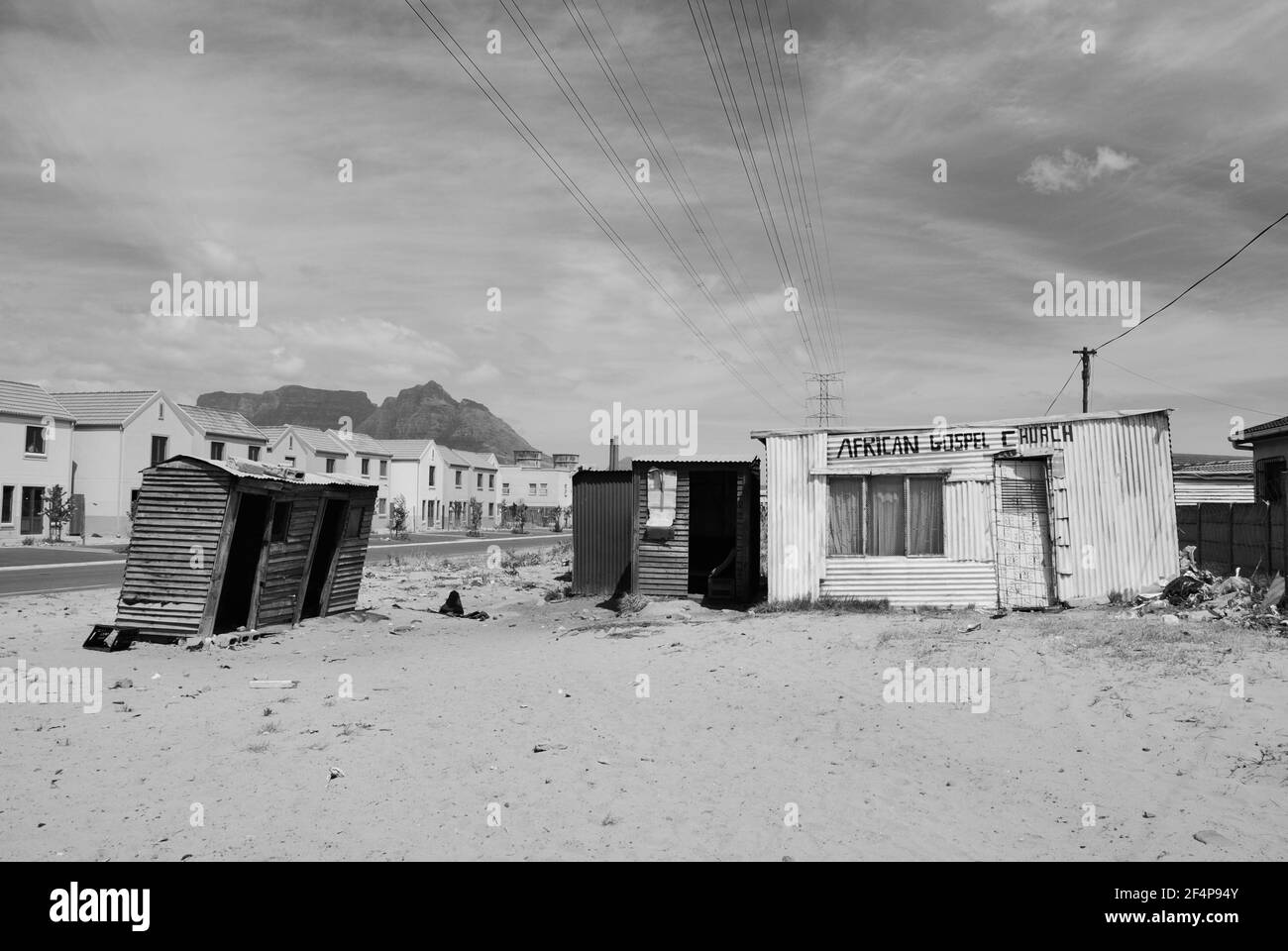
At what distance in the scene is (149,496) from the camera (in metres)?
13.3

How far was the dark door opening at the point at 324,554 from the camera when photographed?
1648 cm

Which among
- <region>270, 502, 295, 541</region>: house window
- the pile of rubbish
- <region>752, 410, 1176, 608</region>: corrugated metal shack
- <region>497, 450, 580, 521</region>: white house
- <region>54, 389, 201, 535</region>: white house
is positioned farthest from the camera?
<region>497, 450, 580, 521</region>: white house

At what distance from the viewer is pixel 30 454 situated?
40.2 metres

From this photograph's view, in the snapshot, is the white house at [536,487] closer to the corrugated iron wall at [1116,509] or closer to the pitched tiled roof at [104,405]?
the pitched tiled roof at [104,405]

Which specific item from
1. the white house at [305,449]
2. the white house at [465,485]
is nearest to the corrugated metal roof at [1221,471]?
the white house at [305,449]

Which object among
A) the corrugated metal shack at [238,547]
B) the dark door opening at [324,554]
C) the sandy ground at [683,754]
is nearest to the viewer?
the sandy ground at [683,754]

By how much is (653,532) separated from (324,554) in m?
6.79

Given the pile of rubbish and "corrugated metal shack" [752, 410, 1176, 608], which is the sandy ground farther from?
"corrugated metal shack" [752, 410, 1176, 608]

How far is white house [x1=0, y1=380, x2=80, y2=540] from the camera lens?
129 ft

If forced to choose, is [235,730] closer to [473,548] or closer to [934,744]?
[934,744]

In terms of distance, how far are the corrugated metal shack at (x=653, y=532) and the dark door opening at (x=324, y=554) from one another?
5.93m

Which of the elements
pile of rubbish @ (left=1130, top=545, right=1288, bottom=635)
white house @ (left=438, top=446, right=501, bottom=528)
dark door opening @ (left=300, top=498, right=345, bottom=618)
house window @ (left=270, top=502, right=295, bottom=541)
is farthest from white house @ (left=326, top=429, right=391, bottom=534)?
pile of rubbish @ (left=1130, top=545, right=1288, bottom=635)

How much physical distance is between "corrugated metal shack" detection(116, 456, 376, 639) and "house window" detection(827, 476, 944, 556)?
9487 mm
